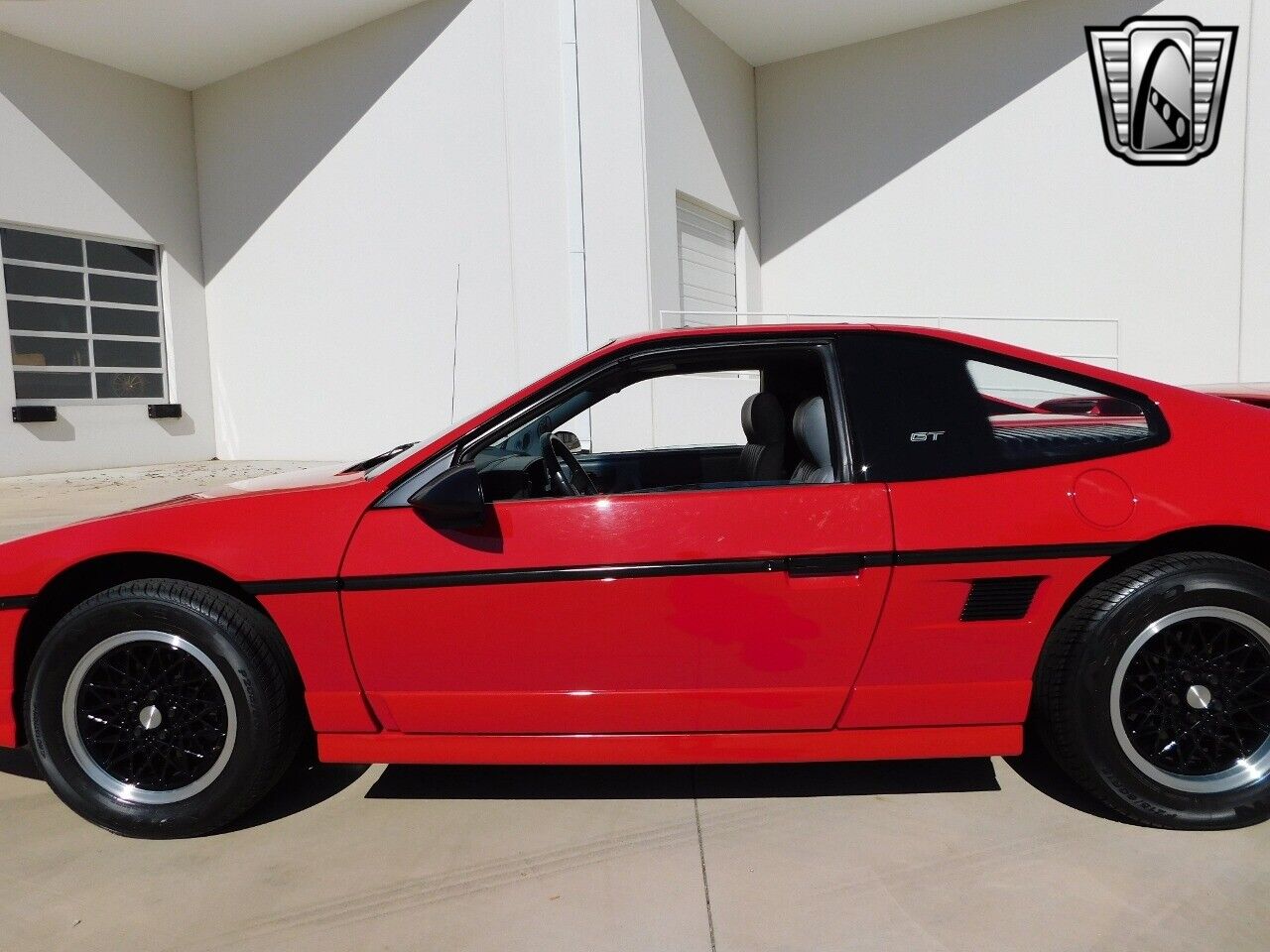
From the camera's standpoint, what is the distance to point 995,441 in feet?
8.18

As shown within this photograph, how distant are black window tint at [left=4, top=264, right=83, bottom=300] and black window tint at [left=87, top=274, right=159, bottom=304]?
0.70 ft

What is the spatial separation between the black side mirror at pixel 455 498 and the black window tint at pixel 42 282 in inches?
499

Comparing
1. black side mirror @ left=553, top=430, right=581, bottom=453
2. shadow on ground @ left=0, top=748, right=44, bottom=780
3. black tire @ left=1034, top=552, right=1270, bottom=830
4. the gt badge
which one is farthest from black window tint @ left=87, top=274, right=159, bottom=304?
black tire @ left=1034, top=552, right=1270, bottom=830

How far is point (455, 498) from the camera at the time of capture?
91.9 inches

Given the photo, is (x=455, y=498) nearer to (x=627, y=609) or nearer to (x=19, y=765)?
(x=627, y=609)

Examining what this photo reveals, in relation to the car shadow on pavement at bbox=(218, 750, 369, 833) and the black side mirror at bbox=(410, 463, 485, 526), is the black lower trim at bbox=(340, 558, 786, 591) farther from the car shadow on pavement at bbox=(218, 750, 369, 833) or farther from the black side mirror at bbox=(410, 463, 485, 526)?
the car shadow on pavement at bbox=(218, 750, 369, 833)

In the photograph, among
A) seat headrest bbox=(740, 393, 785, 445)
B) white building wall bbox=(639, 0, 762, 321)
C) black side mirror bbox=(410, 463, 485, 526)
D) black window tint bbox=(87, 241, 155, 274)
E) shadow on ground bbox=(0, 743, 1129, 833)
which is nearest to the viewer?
black side mirror bbox=(410, 463, 485, 526)

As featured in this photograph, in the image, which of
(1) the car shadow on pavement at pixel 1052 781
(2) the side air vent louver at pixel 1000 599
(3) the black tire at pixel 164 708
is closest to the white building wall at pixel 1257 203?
(1) the car shadow on pavement at pixel 1052 781

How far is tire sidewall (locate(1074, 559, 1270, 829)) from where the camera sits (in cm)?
238

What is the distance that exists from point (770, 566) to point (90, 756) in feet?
6.35

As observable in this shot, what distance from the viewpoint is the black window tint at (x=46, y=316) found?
12375 mm

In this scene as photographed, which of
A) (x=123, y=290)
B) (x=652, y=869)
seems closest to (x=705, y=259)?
(x=123, y=290)

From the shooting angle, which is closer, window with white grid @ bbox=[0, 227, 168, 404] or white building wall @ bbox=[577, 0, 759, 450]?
white building wall @ bbox=[577, 0, 759, 450]

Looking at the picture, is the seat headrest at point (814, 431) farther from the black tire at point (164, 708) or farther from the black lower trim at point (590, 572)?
the black tire at point (164, 708)
